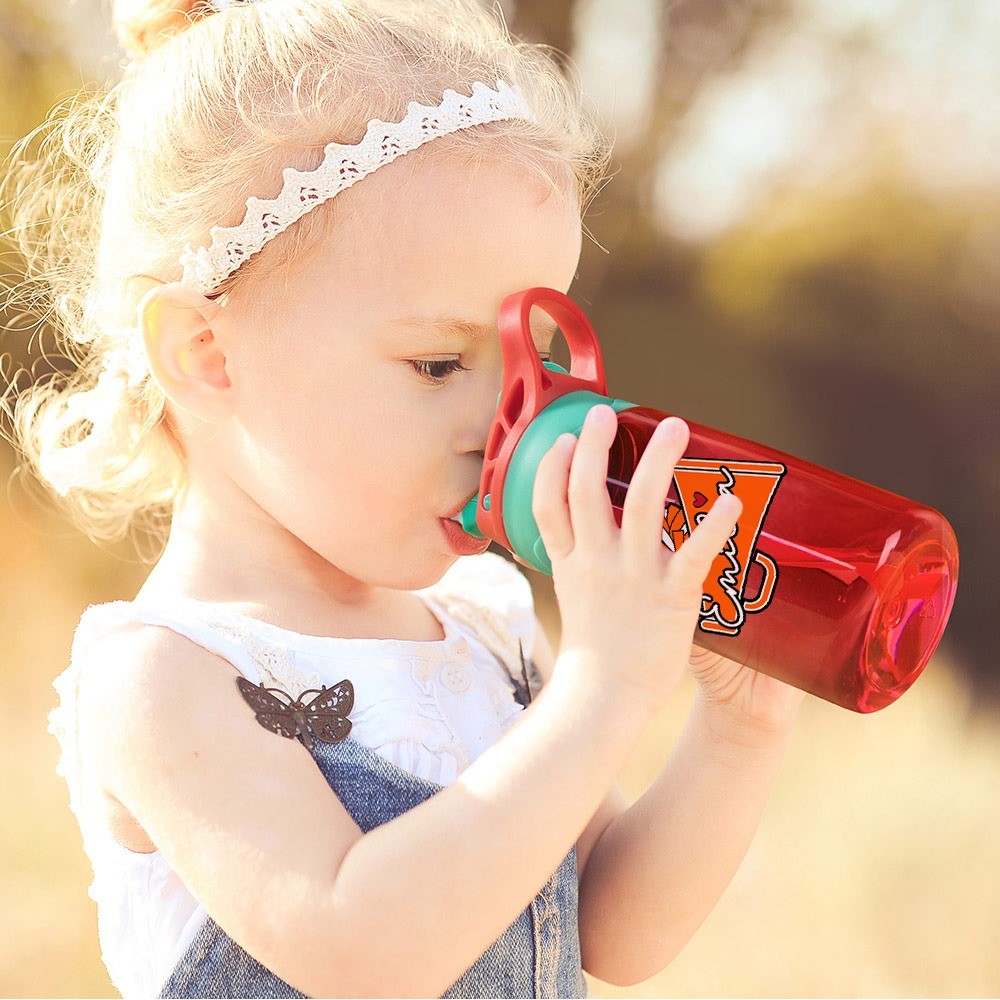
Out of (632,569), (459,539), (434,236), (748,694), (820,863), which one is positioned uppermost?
(434,236)

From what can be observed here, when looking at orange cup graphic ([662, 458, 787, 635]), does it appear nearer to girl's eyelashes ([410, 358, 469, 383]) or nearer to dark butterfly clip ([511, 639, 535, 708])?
girl's eyelashes ([410, 358, 469, 383])

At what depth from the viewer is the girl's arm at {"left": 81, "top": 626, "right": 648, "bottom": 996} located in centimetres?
85

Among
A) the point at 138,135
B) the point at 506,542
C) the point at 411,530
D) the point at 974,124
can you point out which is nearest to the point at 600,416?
the point at 506,542

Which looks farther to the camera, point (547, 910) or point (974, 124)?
point (974, 124)

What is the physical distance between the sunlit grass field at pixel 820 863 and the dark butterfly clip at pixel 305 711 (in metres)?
1.41

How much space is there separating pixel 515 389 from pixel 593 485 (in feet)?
0.49

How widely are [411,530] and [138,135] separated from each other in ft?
1.67

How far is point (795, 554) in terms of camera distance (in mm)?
888

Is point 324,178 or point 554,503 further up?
point 324,178

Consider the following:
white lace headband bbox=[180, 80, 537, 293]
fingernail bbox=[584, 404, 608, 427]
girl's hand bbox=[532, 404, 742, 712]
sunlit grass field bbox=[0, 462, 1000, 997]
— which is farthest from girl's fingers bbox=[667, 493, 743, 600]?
sunlit grass field bbox=[0, 462, 1000, 997]

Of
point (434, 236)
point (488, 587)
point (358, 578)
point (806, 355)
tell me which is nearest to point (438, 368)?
point (434, 236)

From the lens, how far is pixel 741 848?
1216 millimetres

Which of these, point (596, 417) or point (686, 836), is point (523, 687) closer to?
point (686, 836)

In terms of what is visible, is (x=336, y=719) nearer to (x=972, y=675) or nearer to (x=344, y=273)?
→ (x=344, y=273)
